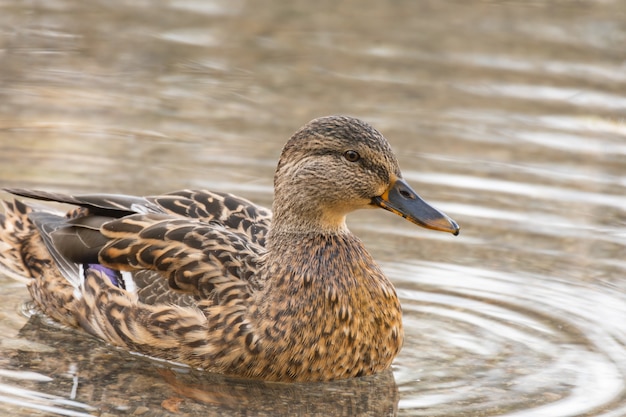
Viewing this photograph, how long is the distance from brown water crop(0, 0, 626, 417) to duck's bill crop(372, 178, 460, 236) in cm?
91

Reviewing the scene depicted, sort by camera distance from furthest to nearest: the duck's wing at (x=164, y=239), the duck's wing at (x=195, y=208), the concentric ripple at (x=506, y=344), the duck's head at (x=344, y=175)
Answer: the duck's wing at (x=195, y=208) → the duck's wing at (x=164, y=239) → the duck's head at (x=344, y=175) → the concentric ripple at (x=506, y=344)

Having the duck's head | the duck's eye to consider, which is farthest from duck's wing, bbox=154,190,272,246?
the duck's eye

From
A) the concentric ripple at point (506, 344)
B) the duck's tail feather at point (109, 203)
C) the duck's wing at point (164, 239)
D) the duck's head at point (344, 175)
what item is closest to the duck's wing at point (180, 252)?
the duck's wing at point (164, 239)

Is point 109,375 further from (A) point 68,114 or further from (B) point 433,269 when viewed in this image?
(A) point 68,114

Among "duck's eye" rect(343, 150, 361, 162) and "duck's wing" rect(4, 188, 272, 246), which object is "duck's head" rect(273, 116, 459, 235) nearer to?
"duck's eye" rect(343, 150, 361, 162)

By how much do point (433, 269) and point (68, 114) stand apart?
4381mm

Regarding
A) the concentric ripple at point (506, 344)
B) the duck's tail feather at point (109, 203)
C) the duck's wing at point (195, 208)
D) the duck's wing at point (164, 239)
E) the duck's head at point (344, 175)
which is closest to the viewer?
the concentric ripple at point (506, 344)

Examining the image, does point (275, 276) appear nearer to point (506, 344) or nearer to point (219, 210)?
point (219, 210)

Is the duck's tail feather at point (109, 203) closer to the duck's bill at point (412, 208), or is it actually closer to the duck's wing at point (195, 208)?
the duck's wing at point (195, 208)

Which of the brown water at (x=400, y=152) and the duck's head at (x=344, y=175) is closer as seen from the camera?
the brown water at (x=400, y=152)

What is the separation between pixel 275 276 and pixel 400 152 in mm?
3950

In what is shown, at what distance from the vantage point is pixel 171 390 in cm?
744

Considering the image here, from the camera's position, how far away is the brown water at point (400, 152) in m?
7.55

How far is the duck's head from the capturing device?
7.70m
